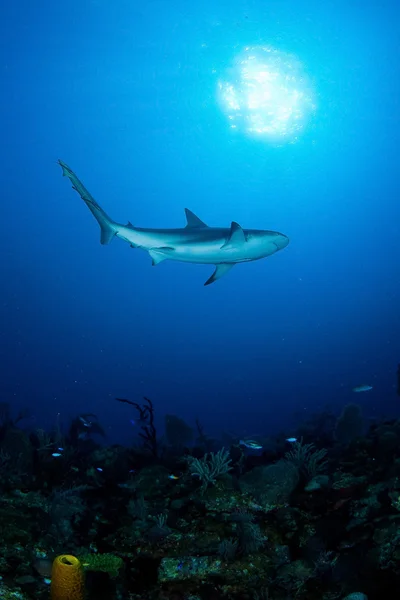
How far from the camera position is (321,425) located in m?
14.1

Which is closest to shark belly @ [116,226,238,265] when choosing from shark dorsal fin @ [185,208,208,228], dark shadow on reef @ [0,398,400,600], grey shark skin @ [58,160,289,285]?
grey shark skin @ [58,160,289,285]

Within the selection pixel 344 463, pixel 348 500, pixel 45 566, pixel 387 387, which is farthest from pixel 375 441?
pixel 387 387

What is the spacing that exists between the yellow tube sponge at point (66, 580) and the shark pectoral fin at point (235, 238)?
21.3 ft

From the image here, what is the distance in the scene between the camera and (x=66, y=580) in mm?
4402

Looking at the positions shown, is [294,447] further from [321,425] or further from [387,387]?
[387,387]

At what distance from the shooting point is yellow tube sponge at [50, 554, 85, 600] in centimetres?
440

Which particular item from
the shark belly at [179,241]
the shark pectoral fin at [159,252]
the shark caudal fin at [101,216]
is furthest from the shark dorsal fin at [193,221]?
the shark caudal fin at [101,216]

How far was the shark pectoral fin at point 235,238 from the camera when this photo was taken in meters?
8.28

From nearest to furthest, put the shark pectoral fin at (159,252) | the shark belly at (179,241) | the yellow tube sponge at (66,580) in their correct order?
the yellow tube sponge at (66,580) < the shark belly at (179,241) < the shark pectoral fin at (159,252)

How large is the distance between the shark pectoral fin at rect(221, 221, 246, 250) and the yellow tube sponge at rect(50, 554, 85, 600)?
21.3ft

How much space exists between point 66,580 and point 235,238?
22.4ft

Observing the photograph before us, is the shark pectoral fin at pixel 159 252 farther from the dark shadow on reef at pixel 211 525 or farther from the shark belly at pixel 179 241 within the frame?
the dark shadow on reef at pixel 211 525

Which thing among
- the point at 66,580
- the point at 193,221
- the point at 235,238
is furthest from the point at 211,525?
the point at 193,221

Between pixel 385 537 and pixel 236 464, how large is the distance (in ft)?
13.4
